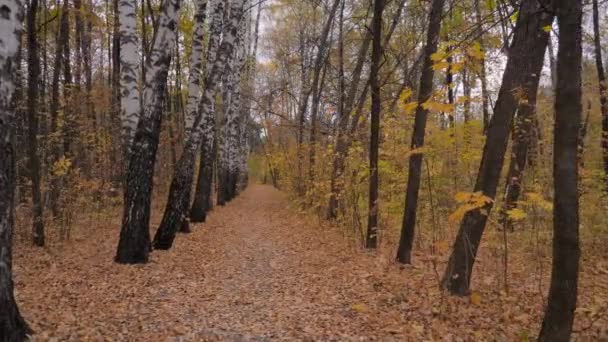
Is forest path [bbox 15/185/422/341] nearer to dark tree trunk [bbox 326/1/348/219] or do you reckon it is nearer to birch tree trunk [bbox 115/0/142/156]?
birch tree trunk [bbox 115/0/142/156]

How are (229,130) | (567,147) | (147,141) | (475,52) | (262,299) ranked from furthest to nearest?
(229,130) < (147,141) < (262,299) < (475,52) < (567,147)

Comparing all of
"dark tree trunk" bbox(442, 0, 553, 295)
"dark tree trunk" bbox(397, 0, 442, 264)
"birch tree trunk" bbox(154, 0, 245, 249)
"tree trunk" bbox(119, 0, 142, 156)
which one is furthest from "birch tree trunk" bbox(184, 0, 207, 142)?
"dark tree trunk" bbox(442, 0, 553, 295)

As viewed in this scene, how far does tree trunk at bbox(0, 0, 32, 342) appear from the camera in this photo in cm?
327

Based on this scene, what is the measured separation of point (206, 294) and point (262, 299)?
82 cm

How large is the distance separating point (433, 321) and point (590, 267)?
464cm

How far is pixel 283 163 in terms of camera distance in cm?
2269

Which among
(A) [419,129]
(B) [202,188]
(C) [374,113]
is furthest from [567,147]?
(B) [202,188]

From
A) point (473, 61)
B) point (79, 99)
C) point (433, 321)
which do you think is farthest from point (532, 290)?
point (79, 99)

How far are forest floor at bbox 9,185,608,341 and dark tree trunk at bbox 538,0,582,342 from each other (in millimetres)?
1341

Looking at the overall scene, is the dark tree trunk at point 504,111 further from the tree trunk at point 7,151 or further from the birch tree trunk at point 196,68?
the birch tree trunk at point 196,68

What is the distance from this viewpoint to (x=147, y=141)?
6.58m

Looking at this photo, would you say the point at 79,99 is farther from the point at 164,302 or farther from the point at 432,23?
the point at 432,23

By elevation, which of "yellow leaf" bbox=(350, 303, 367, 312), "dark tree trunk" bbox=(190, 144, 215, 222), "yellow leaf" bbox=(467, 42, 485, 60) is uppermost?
"yellow leaf" bbox=(467, 42, 485, 60)

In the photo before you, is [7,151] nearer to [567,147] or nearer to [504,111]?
[567,147]
